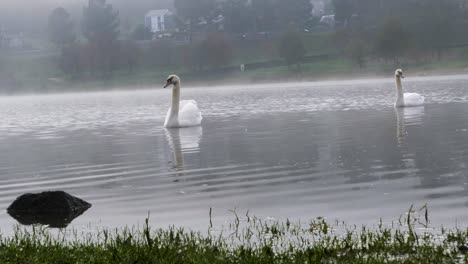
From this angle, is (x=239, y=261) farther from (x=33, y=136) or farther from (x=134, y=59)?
(x=134, y=59)

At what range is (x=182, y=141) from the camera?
2655 centimetres

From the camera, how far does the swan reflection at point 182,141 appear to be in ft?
67.6

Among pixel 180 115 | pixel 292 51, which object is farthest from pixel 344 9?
pixel 180 115

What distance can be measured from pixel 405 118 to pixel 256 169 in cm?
1501

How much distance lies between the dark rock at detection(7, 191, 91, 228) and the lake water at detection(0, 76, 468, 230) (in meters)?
0.22

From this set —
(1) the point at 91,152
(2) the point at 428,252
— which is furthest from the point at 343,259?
(1) the point at 91,152

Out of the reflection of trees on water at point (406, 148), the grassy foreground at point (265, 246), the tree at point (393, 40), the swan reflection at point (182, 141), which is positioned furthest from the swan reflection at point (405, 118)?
the tree at point (393, 40)

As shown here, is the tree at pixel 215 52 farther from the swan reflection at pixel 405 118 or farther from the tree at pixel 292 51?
the swan reflection at pixel 405 118

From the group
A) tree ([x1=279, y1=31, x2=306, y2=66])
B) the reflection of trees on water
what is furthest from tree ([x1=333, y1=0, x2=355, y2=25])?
the reflection of trees on water

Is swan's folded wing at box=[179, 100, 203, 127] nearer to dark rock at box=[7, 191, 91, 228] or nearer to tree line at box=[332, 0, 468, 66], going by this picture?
dark rock at box=[7, 191, 91, 228]

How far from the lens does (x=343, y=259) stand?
29.5 feet

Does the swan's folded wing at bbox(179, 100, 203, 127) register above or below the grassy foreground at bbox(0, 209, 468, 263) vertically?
below

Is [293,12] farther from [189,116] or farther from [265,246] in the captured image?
[265,246]

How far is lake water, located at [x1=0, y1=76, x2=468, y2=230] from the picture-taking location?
501 inches
